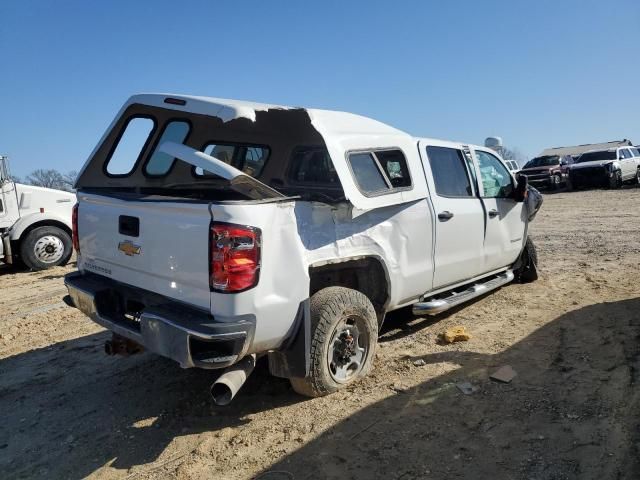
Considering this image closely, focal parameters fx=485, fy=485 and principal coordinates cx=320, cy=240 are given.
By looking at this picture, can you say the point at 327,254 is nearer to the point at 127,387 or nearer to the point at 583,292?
the point at 127,387

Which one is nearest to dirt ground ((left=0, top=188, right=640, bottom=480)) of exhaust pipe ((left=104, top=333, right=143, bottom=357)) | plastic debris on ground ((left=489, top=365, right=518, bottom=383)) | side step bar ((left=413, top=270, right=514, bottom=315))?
plastic debris on ground ((left=489, top=365, right=518, bottom=383))

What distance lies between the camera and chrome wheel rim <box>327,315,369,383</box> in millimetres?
3549

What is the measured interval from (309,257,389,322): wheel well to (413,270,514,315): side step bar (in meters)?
0.48

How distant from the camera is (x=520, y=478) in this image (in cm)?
260

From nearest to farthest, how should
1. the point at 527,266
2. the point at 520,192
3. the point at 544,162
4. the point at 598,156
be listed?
the point at 520,192
the point at 527,266
the point at 598,156
the point at 544,162

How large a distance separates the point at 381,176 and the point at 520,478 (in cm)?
233

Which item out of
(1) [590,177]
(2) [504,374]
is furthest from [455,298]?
(1) [590,177]

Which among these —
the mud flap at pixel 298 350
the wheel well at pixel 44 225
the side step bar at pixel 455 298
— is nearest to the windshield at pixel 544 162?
the side step bar at pixel 455 298

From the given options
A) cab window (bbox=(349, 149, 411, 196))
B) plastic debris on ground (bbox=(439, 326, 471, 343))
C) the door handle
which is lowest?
plastic debris on ground (bbox=(439, 326, 471, 343))

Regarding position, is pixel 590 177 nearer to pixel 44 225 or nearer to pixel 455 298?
pixel 455 298

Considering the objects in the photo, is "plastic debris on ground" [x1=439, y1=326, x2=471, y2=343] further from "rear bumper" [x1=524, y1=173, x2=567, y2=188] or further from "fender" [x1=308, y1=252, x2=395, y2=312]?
"rear bumper" [x1=524, y1=173, x2=567, y2=188]

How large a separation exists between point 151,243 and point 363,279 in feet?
5.66

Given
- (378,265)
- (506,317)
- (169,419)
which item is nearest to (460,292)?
(506,317)

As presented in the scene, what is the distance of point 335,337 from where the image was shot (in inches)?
139
